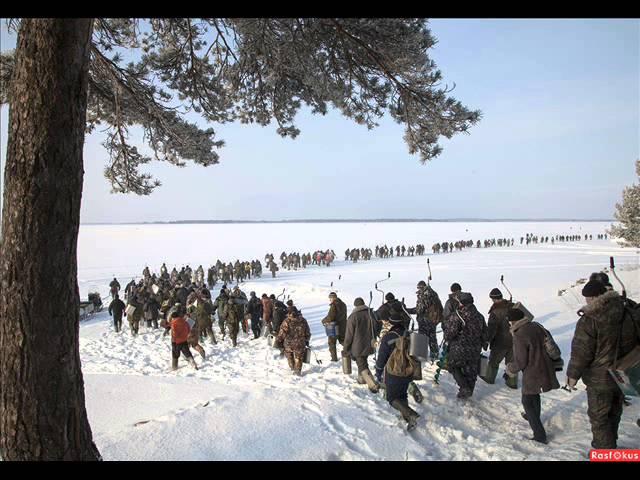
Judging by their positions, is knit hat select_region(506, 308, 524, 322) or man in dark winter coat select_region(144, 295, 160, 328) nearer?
knit hat select_region(506, 308, 524, 322)

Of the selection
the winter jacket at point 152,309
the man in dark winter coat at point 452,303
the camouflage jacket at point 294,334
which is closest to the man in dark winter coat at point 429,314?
the man in dark winter coat at point 452,303

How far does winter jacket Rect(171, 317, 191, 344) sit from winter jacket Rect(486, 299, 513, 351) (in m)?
5.32

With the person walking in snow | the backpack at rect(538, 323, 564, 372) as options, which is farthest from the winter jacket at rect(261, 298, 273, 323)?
the backpack at rect(538, 323, 564, 372)

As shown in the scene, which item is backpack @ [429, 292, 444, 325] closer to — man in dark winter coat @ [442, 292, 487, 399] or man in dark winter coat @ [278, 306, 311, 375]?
man in dark winter coat @ [442, 292, 487, 399]

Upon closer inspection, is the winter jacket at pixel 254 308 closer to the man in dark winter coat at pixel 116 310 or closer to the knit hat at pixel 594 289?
the man in dark winter coat at pixel 116 310

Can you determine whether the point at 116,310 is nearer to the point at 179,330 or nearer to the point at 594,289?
the point at 179,330

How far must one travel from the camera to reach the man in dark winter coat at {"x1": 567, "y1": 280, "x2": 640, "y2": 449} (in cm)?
313

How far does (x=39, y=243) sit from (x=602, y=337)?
4.49 m

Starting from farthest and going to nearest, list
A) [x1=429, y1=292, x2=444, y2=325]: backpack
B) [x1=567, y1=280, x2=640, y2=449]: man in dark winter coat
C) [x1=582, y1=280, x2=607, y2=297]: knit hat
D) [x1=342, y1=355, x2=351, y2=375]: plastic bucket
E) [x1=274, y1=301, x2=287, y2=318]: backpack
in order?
1. [x1=274, y1=301, x2=287, y2=318]: backpack
2. [x1=429, y1=292, x2=444, y2=325]: backpack
3. [x1=342, y1=355, x2=351, y2=375]: plastic bucket
4. [x1=582, y1=280, x2=607, y2=297]: knit hat
5. [x1=567, y1=280, x2=640, y2=449]: man in dark winter coat

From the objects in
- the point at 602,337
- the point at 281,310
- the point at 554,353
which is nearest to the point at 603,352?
the point at 602,337

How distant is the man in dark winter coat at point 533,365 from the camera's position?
370 cm

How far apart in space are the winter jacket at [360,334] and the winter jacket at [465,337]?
3.49ft

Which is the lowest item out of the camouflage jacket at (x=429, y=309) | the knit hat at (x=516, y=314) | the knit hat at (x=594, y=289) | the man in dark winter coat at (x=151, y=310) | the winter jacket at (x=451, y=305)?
the man in dark winter coat at (x=151, y=310)
